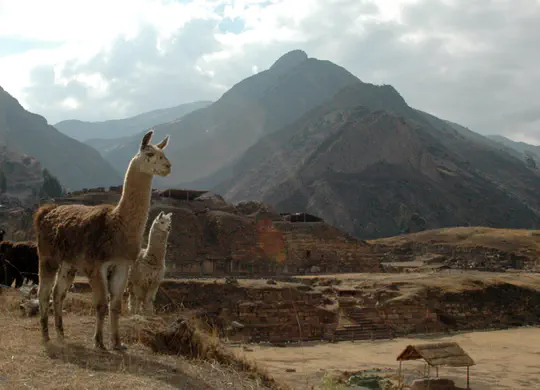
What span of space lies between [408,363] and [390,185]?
86121 mm

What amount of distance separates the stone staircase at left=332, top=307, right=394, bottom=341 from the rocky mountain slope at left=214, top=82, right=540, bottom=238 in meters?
59.0

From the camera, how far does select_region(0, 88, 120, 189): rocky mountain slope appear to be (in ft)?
462

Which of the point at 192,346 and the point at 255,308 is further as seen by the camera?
the point at 255,308

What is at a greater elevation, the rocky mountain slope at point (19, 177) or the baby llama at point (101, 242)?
the rocky mountain slope at point (19, 177)

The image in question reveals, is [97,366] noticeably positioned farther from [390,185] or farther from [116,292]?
[390,185]

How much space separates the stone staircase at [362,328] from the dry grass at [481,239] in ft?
110

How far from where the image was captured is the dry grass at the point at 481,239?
5506 cm

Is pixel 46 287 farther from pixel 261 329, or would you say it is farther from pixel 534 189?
pixel 534 189


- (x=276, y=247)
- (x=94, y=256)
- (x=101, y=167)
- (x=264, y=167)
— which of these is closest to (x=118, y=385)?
(x=94, y=256)

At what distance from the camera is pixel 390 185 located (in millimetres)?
102875

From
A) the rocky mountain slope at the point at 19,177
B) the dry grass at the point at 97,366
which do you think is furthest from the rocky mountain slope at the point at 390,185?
the dry grass at the point at 97,366

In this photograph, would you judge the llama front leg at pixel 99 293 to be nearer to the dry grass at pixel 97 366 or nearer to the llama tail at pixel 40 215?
the dry grass at pixel 97 366

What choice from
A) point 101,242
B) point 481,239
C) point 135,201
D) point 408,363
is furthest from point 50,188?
point 101,242

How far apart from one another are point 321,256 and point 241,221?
23.6 feet
